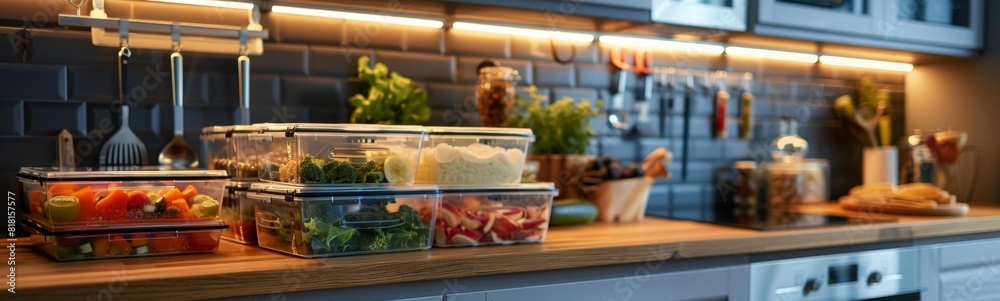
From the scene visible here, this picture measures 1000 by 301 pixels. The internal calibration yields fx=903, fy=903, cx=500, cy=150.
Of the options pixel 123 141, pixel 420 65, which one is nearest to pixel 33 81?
pixel 123 141

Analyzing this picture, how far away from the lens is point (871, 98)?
9.84 feet

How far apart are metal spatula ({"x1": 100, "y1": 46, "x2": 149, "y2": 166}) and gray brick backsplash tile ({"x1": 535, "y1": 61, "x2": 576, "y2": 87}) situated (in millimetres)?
1019

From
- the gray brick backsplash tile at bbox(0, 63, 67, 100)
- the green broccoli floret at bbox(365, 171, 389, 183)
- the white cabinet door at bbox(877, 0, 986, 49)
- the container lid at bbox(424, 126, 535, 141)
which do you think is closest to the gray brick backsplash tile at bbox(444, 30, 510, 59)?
the container lid at bbox(424, 126, 535, 141)

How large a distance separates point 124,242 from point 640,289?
894 mm

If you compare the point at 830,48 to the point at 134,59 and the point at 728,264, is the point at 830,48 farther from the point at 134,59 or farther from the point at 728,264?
the point at 134,59

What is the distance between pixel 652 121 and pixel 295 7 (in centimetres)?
112

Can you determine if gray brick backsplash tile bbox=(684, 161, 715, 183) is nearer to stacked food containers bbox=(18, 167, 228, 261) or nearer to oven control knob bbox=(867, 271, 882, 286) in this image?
oven control knob bbox=(867, 271, 882, 286)

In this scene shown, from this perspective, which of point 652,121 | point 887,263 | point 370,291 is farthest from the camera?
point 652,121

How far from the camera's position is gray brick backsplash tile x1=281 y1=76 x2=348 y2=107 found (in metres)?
1.99

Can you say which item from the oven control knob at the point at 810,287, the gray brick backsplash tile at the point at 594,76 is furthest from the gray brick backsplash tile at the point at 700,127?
the oven control knob at the point at 810,287

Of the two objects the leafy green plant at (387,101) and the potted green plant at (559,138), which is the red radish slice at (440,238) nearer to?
the leafy green plant at (387,101)

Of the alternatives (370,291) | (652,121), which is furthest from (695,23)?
(370,291)

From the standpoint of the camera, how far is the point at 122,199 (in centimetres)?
142

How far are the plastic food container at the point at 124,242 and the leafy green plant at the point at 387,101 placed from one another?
0.57 meters
